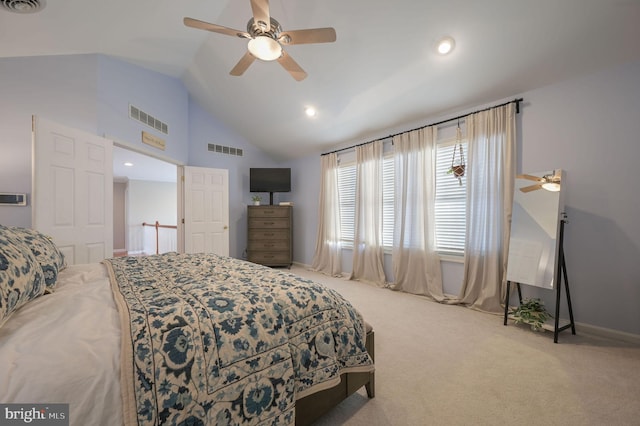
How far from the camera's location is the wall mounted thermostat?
2.69 meters

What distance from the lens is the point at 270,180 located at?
5566mm

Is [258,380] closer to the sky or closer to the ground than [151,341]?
closer to the ground

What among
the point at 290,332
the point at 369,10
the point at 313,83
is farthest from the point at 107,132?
the point at 290,332

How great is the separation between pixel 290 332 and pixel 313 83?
3376 millimetres

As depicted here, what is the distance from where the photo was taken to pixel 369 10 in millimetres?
2521

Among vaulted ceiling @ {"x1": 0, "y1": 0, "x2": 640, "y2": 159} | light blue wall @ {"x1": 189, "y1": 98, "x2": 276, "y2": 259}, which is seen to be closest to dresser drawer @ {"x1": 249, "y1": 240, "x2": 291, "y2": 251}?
light blue wall @ {"x1": 189, "y1": 98, "x2": 276, "y2": 259}

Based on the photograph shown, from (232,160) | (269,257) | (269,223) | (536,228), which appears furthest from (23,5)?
(536,228)

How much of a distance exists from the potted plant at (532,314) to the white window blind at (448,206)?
2.80 ft

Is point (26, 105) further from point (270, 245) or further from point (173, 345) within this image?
point (270, 245)

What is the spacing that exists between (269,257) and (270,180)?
1.65 metres

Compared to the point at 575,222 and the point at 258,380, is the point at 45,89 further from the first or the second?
the point at 575,222

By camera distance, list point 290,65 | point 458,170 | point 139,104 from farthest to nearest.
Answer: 1. point 139,104
2. point 458,170
3. point 290,65

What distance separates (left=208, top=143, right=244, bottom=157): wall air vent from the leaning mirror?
195 inches

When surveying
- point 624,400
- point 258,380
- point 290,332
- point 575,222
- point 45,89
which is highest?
point 45,89
